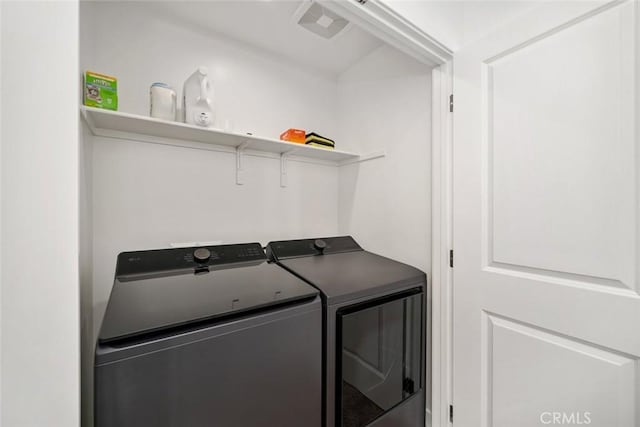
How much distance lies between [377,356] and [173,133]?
5.85 feet

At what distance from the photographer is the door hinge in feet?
4.45

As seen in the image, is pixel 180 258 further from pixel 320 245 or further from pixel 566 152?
pixel 566 152

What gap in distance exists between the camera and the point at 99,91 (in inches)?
47.5

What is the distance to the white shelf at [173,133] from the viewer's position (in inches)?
49.7

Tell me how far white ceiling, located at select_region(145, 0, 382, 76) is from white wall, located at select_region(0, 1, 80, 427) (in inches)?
52.0

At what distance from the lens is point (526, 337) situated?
1.11 meters

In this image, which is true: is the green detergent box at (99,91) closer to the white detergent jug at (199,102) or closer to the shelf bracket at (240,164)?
the white detergent jug at (199,102)

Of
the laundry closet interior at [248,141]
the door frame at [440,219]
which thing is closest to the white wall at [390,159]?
the laundry closet interior at [248,141]

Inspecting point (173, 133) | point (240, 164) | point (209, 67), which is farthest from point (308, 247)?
point (209, 67)

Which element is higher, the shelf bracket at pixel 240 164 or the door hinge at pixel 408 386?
the shelf bracket at pixel 240 164

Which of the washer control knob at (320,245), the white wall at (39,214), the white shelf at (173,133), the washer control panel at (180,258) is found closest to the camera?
the white wall at (39,214)

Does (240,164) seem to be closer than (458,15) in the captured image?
No

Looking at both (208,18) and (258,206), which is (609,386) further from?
(208,18)

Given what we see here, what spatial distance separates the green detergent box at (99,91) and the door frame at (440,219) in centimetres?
149
